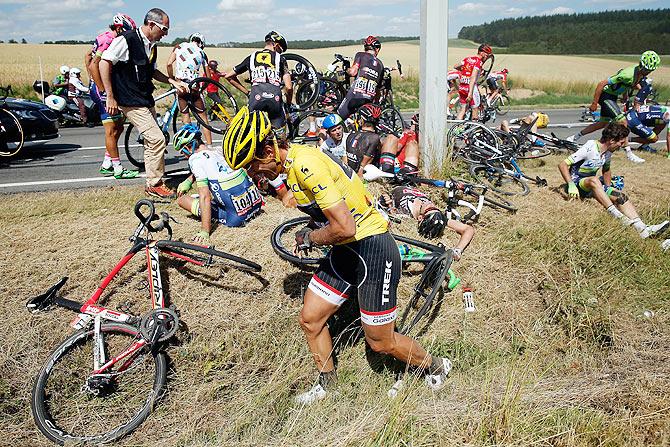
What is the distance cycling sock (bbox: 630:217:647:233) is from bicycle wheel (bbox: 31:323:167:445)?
18.9ft

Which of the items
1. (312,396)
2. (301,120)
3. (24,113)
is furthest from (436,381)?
(24,113)

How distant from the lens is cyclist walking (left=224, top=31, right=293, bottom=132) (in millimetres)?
6805

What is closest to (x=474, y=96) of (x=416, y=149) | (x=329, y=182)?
(x=416, y=149)

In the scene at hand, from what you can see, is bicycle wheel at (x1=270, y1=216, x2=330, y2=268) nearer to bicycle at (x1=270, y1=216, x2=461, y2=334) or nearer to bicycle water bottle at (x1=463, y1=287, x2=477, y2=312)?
bicycle at (x1=270, y1=216, x2=461, y2=334)

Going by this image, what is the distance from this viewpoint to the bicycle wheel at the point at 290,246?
429cm

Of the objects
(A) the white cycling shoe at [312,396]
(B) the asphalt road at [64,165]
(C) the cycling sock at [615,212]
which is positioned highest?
(B) the asphalt road at [64,165]

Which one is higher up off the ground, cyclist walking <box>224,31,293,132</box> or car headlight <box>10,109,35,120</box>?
cyclist walking <box>224,31,293,132</box>

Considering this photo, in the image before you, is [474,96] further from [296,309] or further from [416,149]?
[296,309]

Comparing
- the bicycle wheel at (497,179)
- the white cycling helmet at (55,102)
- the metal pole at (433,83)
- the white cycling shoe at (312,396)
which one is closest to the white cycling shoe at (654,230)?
the bicycle wheel at (497,179)

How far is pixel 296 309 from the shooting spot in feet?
14.1

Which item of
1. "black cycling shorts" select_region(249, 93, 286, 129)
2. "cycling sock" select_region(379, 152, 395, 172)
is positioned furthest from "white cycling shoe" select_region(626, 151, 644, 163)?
"black cycling shorts" select_region(249, 93, 286, 129)

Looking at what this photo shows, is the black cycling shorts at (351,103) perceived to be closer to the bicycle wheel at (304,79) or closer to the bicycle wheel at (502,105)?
the bicycle wheel at (304,79)

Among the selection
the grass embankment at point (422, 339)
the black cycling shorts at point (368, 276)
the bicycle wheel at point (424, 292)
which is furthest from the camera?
the bicycle wheel at point (424, 292)

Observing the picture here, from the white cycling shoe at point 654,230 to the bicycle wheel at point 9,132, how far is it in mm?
10192
